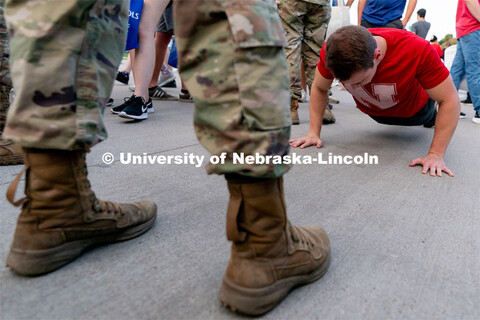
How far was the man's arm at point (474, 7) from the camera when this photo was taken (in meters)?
3.09

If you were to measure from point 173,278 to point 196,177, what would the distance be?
2.32 ft

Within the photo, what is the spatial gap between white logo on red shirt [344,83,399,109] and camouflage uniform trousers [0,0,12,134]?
1.65 m

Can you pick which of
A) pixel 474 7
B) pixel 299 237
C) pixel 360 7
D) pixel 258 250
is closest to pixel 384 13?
pixel 360 7

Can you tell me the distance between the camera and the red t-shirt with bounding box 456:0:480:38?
3.21m

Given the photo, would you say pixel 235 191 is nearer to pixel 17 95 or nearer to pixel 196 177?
pixel 17 95

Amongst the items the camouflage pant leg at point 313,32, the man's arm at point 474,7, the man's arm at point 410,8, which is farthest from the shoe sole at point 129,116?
the man's arm at point 474,7

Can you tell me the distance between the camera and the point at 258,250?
68cm

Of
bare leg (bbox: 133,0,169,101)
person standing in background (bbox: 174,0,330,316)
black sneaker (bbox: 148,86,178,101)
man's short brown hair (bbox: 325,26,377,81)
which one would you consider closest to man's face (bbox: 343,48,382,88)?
man's short brown hair (bbox: 325,26,377,81)

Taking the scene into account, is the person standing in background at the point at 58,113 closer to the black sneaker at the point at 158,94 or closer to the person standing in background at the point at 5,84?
the person standing in background at the point at 5,84

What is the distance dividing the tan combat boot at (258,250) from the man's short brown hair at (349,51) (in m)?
Result: 0.93

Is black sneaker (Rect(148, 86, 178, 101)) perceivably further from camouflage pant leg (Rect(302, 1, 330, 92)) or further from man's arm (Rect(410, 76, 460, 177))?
man's arm (Rect(410, 76, 460, 177))

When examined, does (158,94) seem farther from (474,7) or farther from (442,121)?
(474,7)

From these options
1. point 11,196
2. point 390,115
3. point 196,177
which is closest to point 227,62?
point 11,196

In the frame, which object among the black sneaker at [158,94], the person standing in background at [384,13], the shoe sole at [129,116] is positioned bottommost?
the black sneaker at [158,94]
